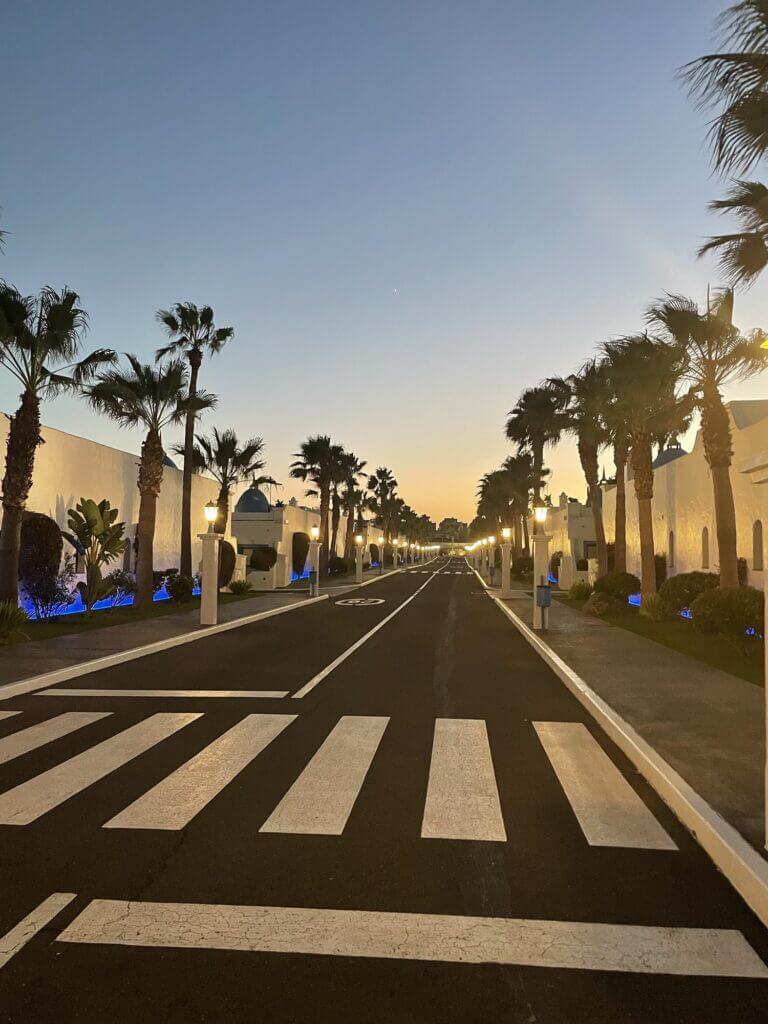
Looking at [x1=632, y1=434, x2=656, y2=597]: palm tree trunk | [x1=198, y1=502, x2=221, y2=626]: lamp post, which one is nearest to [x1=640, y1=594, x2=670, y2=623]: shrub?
[x1=632, y1=434, x2=656, y2=597]: palm tree trunk

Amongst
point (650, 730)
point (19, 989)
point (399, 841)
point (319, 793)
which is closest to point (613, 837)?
point (399, 841)

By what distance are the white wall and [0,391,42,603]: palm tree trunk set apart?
248cm

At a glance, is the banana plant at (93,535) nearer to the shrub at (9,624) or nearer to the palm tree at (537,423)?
the shrub at (9,624)

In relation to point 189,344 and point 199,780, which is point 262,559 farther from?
point 199,780

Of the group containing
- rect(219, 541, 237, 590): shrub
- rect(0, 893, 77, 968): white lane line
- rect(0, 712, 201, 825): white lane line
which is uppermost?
rect(219, 541, 237, 590): shrub

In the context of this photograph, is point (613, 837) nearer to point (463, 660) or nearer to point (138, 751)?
point (138, 751)

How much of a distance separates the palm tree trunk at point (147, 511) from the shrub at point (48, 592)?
3074mm

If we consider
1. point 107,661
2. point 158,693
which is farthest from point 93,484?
point 158,693

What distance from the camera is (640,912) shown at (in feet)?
14.0

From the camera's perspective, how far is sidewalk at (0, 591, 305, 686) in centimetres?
1260

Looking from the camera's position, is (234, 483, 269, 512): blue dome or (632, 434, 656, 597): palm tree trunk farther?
(234, 483, 269, 512): blue dome

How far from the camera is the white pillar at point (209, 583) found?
67.5 feet

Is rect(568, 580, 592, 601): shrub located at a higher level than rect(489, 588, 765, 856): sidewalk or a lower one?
higher

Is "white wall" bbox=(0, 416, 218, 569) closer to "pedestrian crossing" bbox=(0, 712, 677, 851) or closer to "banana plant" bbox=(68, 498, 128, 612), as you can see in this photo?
"banana plant" bbox=(68, 498, 128, 612)
